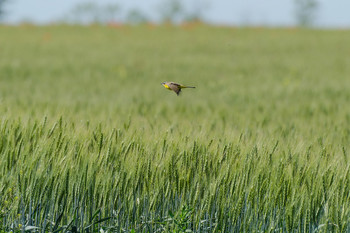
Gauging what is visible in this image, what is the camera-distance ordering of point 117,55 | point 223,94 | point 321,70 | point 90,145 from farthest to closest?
point 117,55
point 321,70
point 223,94
point 90,145

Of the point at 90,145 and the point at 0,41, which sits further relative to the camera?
the point at 0,41

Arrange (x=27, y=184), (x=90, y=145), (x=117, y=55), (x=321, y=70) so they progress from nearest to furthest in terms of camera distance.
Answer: (x=27, y=184) < (x=90, y=145) < (x=321, y=70) < (x=117, y=55)

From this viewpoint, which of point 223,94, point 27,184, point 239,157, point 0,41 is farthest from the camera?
point 0,41

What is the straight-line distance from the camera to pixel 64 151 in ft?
8.59

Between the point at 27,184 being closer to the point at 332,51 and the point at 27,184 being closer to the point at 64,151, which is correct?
the point at 64,151

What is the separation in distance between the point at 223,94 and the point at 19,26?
674 inches

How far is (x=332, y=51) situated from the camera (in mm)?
17938

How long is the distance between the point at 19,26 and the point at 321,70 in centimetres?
1483

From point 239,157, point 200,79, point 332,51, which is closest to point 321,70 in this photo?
point 200,79

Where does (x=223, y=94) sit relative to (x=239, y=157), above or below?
below

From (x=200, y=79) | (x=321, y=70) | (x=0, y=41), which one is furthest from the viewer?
(x=0, y=41)

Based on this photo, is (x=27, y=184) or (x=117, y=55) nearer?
(x=27, y=184)

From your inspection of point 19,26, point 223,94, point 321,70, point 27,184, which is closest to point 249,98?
point 223,94

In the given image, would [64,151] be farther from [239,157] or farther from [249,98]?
[249,98]
